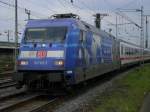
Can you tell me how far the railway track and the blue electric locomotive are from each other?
0.58 m

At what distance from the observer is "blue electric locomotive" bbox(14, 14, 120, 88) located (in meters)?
16.4

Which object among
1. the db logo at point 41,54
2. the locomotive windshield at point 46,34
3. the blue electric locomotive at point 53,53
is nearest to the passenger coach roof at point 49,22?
the blue electric locomotive at point 53,53

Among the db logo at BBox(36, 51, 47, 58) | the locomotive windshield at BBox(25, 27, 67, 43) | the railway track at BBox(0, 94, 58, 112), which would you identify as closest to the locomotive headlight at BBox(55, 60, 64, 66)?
the db logo at BBox(36, 51, 47, 58)

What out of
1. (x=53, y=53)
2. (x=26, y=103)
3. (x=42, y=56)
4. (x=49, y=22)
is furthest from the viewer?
(x=49, y=22)

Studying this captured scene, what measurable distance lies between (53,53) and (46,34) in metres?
1.14

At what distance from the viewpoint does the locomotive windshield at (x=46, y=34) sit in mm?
17125

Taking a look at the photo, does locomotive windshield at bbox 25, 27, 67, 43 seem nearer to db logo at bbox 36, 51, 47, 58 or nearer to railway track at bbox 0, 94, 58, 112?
db logo at bbox 36, 51, 47, 58

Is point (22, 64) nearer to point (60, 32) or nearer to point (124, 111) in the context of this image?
point (60, 32)

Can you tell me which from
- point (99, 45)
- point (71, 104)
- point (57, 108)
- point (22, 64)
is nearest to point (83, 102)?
point (71, 104)

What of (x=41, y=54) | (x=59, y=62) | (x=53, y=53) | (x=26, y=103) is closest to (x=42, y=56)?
(x=41, y=54)

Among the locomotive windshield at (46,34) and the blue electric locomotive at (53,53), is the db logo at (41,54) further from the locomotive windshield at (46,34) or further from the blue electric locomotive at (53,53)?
the locomotive windshield at (46,34)

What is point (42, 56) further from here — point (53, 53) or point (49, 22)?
point (49, 22)

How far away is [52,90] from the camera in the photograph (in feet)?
55.6

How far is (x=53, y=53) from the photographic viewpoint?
1662cm
